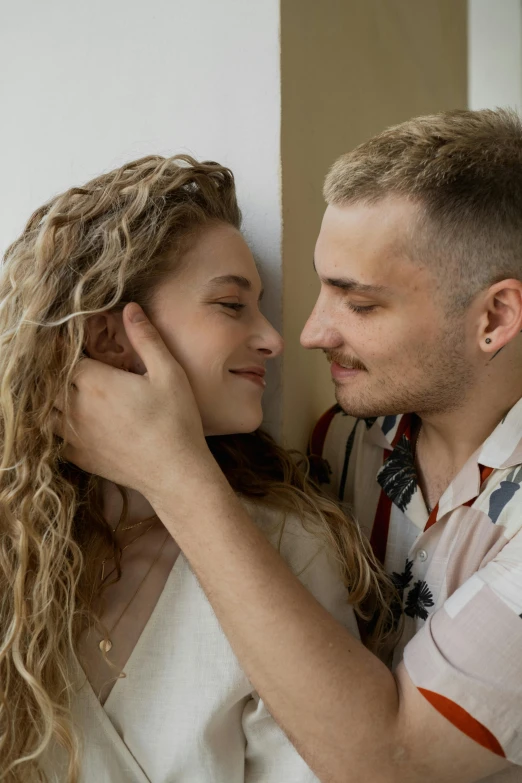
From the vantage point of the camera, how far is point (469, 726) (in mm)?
1051

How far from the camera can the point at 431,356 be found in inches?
55.1

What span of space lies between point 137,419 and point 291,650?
41cm

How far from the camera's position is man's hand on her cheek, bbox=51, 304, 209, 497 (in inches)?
45.5

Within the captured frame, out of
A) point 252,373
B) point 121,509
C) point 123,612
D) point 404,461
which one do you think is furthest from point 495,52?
point 123,612

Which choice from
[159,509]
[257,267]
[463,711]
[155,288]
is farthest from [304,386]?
[463,711]

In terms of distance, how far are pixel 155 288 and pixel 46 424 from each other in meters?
0.30

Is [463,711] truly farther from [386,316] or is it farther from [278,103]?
[278,103]

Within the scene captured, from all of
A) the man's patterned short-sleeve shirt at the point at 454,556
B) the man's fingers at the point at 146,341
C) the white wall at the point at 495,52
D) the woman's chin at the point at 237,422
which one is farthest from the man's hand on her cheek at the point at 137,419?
the white wall at the point at 495,52

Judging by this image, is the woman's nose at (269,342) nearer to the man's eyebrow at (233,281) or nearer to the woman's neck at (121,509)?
the man's eyebrow at (233,281)

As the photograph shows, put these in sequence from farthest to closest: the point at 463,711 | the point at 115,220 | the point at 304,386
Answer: the point at 304,386
the point at 115,220
the point at 463,711

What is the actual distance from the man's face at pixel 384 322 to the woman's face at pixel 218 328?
0.14 metres

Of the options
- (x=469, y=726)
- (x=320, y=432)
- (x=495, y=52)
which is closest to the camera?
(x=469, y=726)

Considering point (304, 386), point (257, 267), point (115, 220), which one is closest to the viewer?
point (115, 220)

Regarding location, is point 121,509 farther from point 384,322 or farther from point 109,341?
point 384,322
